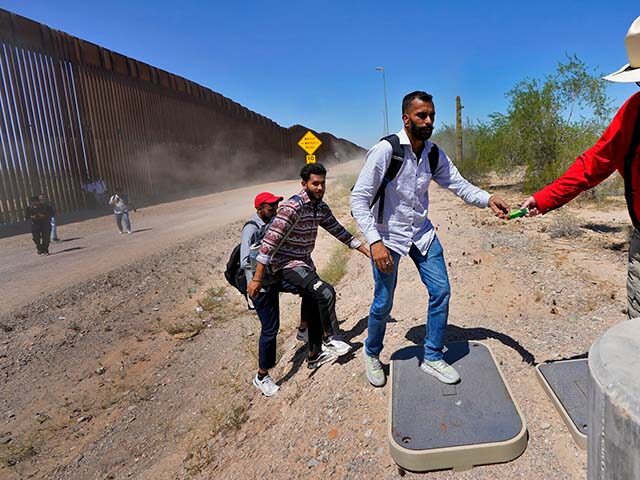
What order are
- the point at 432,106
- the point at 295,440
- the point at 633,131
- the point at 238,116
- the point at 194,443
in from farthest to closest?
the point at 238,116
the point at 194,443
the point at 295,440
the point at 432,106
the point at 633,131

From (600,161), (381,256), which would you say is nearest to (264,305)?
(381,256)

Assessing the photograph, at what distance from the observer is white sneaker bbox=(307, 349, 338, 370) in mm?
4309

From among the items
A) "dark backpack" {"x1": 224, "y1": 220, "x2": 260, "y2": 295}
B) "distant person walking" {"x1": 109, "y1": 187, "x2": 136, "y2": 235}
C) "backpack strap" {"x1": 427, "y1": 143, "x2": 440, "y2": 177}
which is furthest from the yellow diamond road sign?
"backpack strap" {"x1": 427, "y1": 143, "x2": 440, "y2": 177}

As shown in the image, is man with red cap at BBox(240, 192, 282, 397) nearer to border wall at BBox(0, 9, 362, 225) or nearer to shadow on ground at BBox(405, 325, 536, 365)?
shadow on ground at BBox(405, 325, 536, 365)

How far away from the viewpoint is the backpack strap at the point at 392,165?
9.59 ft

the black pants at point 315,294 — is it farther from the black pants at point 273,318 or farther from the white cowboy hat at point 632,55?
the white cowboy hat at point 632,55

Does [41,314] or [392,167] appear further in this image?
[41,314]

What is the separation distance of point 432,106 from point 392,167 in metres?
0.47

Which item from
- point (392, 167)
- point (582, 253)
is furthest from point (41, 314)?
point (582, 253)

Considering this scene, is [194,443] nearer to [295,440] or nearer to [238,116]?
[295,440]

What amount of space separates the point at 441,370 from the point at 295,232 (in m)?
1.66

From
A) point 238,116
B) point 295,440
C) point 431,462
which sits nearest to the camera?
point 431,462

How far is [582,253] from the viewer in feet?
22.9

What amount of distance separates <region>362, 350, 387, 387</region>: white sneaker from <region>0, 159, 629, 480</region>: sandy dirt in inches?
3.0
